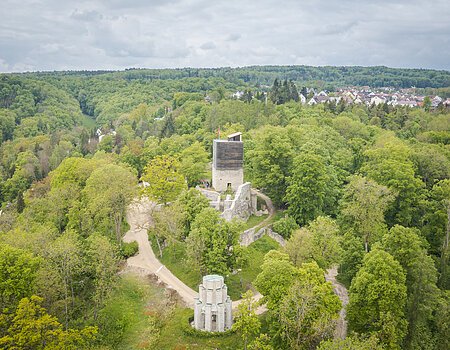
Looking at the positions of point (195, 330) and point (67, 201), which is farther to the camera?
point (67, 201)

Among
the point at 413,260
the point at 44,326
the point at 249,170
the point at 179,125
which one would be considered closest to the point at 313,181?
the point at 249,170

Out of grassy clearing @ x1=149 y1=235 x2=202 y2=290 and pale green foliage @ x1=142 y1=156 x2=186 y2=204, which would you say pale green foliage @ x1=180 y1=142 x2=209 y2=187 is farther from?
grassy clearing @ x1=149 y1=235 x2=202 y2=290

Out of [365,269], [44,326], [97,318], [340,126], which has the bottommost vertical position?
[97,318]

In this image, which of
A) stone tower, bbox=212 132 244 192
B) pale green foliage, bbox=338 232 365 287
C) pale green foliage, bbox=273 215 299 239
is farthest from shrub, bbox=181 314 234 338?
stone tower, bbox=212 132 244 192

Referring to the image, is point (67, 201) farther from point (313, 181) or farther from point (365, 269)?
point (365, 269)

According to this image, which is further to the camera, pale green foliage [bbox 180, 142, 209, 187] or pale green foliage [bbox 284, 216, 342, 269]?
pale green foliage [bbox 180, 142, 209, 187]

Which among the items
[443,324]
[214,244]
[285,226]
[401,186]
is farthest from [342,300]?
[401,186]

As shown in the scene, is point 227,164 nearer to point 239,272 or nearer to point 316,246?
point 239,272
